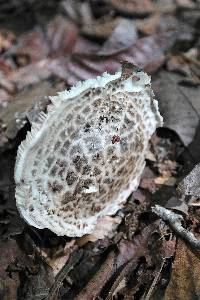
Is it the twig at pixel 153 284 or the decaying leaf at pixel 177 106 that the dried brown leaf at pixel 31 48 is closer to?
the decaying leaf at pixel 177 106

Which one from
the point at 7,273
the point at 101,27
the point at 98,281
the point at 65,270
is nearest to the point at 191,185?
the point at 98,281

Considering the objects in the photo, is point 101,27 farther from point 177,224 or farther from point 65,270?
point 65,270

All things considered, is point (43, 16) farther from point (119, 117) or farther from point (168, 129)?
point (119, 117)

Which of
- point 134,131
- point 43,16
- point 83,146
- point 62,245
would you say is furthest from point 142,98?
point 43,16

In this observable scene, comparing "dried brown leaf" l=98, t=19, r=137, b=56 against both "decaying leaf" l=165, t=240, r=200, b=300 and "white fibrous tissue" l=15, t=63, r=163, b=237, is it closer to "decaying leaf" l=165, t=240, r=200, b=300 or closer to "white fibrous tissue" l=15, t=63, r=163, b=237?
"white fibrous tissue" l=15, t=63, r=163, b=237

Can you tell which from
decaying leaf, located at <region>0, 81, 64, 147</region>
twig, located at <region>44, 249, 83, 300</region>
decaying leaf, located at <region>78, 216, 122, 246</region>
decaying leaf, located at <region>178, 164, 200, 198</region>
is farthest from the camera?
decaying leaf, located at <region>0, 81, 64, 147</region>

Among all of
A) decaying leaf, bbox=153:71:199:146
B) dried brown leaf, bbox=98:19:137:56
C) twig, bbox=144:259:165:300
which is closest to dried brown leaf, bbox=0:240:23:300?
twig, bbox=144:259:165:300
